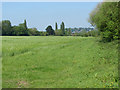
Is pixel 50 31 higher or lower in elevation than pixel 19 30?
higher

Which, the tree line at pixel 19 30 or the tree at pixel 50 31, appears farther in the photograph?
the tree at pixel 50 31

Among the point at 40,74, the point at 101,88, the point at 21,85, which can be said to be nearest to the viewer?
the point at 101,88

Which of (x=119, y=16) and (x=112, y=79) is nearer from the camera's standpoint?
(x=112, y=79)

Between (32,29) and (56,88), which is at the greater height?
(32,29)

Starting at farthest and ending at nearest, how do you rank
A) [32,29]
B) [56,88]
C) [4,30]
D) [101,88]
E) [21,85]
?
1. [32,29]
2. [4,30]
3. [21,85]
4. [56,88]
5. [101,88]

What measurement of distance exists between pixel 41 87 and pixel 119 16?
1555 cm

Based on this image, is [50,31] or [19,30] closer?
[19,30]

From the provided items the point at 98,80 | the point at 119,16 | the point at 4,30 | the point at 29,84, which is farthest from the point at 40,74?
the point at 4,30

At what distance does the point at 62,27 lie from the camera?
12025cm

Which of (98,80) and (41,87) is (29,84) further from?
(98,80)

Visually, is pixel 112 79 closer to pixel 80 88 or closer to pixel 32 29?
pixel 80 88

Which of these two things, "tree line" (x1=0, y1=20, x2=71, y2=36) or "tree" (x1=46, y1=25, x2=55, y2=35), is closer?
"tree line" (x1=0, y1=20, x2=71, y2=36)

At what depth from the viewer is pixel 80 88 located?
8688 mm

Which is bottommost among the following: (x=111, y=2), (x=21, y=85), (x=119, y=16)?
(x=21, y=85)
